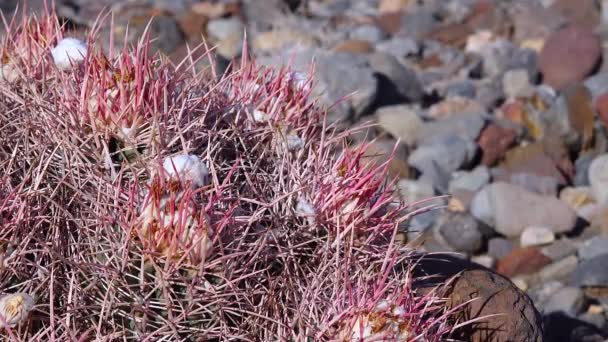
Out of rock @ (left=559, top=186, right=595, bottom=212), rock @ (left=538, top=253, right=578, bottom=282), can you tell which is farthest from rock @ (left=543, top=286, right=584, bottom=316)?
rock @ (left=559, top=186, right=595, bottom=212)

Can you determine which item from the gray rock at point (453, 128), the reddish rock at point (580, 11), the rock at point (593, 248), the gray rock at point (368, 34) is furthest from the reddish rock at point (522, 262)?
the reddish rock at point (580, 11)

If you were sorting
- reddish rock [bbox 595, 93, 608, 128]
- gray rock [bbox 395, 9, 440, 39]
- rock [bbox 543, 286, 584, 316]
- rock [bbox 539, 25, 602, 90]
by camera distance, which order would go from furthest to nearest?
gray rock [bbox 395, 9, 440, 39] → rock [bbox 539, 25, 602, 90] → reddish rock [bbox 595, 93, 608, 128] → rock [bbox 543, 286, 584, 316]

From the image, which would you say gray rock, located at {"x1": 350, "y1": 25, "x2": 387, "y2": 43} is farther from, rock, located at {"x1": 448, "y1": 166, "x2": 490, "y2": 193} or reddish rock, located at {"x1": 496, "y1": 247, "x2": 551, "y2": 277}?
reddish rock, located at {"x1": 496, "y1": 247, "x2": 551, "y2": 277}

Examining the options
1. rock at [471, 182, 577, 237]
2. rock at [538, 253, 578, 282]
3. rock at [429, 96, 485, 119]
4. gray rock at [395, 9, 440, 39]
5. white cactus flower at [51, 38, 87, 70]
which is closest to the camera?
white cactus flower at [51, 38, 87, 70]

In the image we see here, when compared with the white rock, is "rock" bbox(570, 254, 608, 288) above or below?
below

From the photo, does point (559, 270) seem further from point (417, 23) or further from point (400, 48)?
point (417, 23)

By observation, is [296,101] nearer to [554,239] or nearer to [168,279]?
[168,279]

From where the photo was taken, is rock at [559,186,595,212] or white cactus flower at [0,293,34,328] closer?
white cactus flower at [0,293,34,328]
